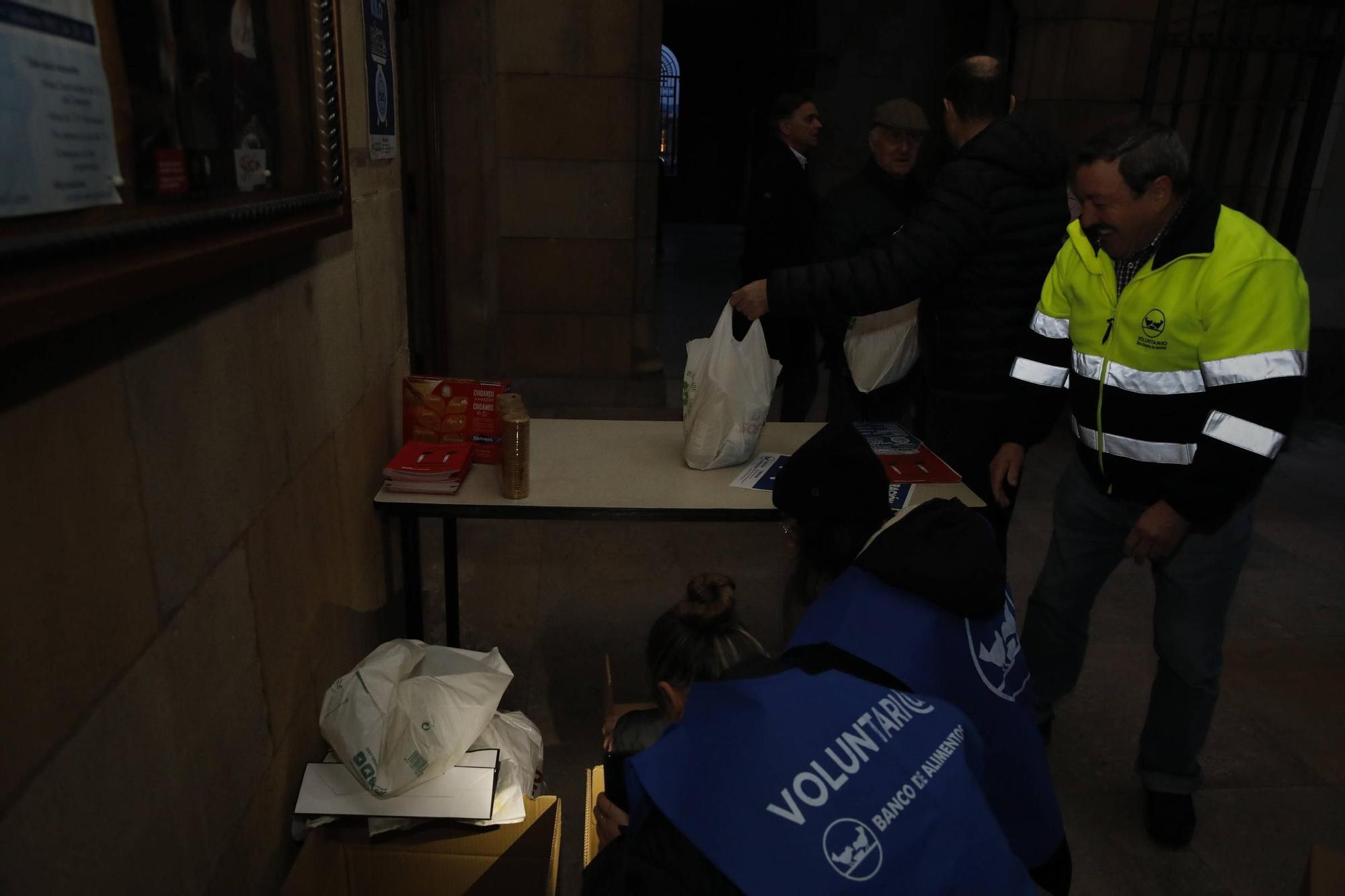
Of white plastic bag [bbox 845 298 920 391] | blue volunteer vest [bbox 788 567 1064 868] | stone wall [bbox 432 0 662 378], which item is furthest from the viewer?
stone wall [bbox 432 0 662 378]

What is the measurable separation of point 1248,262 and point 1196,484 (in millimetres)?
500

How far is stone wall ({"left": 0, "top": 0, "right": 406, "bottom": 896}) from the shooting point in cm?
101

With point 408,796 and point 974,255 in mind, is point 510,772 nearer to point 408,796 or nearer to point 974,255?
point 408,796

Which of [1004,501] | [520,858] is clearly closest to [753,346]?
[1004,501]

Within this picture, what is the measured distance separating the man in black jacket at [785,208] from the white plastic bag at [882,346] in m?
0.98

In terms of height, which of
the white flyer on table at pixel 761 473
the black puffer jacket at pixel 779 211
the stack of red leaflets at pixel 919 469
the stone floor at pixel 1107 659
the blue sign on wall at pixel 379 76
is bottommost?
the stone floor at pixel 1107 659

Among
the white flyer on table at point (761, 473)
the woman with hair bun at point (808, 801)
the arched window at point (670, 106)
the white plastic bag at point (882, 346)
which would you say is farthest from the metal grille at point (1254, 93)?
the arched window at point (670, 106)

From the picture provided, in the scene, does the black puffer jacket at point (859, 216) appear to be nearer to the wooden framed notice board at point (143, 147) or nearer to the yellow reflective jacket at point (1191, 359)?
the yellow reflective jacket at point (1191, 359)

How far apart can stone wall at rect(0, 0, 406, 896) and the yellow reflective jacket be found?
187cm

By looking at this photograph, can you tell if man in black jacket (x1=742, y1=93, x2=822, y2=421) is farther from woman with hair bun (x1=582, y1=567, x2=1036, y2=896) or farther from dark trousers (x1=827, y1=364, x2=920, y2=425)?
woman with hair bun (x1=582, y1=567, x2=1036, y2=896)

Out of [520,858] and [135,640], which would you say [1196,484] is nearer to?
[520,858]

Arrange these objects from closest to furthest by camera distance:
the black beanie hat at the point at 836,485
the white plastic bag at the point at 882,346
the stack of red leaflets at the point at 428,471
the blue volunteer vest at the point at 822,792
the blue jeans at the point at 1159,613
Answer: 1. the blue volunteer vest at the point at 822,792
2. the black beanie hat at the point at 836,485
3. the blue jeans at the point at 1159,613
4. the stack of red leaflets at the point at 428,471
5. the white plastic bag at the point at 882,346

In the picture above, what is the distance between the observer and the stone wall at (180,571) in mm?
1010

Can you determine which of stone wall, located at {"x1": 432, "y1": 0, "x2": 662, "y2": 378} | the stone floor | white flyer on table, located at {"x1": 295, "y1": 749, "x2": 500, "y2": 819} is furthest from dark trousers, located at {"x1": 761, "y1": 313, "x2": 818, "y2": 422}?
white flyer on table, located at {"x1": 295, "y1": 749, "x2": 500, "y2": 819}
